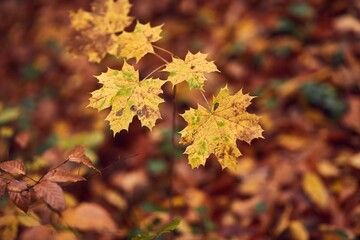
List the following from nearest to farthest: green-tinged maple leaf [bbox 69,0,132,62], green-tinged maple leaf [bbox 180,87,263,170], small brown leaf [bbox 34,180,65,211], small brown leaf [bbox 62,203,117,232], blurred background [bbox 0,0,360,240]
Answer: green-tinged maple leaf [bbox 180,87,263,170] → small brown leaf [bbox 34,180,65,211] → green-tinged maple leaf [bbox 69,0,132,62] → small brown leaf [bbox 62,203,117,232] → blurred background [bbox 0,0,360,240]

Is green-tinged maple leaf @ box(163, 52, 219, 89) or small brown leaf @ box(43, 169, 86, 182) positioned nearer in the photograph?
green-tinged maple leaf @ box(163, 52, 219, 89)

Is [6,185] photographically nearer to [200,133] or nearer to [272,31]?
[200,133]

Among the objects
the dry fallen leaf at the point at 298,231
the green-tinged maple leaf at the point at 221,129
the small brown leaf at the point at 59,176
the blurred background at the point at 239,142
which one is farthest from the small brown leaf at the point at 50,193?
the dry fallen leaf at the point at 298,231

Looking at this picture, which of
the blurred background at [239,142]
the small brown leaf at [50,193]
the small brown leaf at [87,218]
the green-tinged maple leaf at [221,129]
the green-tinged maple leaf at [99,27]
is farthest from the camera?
the blurred background at [239,142]

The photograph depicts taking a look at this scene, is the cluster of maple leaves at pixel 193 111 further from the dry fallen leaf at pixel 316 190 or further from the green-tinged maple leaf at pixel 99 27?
the dry fallen leaf at pixel 316 190

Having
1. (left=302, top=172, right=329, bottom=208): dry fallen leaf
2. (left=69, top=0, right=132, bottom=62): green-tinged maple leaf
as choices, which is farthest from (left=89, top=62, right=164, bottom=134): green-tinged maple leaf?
(left=302, top=172, right=329, bottom=208): dry fallen leaf

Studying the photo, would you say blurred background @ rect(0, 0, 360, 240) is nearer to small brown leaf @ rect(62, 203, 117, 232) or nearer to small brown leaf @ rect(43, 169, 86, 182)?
small brown leaf @ rect(62, 203, 117, 232)

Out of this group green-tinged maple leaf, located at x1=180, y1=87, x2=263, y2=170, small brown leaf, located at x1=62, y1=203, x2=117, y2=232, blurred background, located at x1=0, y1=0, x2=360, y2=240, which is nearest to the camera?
green-tinged maple leaf, located at x1=180, y1=87, x2=263, y2=170
